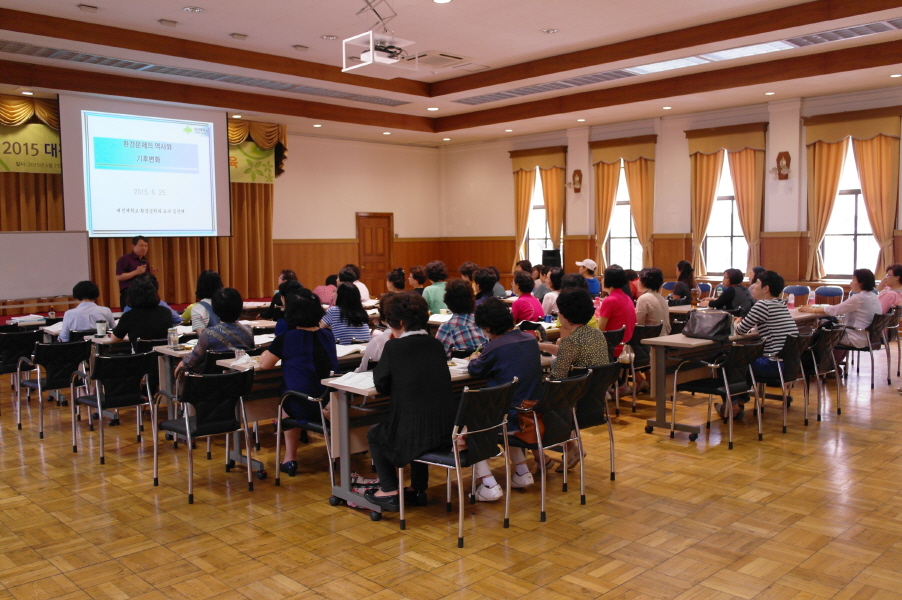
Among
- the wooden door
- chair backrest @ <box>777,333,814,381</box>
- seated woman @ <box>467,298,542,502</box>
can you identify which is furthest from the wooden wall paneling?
seated woman @ <box>467,298,542,502</box>

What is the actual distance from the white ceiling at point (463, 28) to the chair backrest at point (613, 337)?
12.7 ft

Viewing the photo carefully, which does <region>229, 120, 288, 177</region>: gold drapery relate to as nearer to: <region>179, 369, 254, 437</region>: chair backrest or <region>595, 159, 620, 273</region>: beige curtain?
<region>595, 159, 620, 273</region>: beige curtain

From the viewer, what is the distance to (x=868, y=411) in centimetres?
685

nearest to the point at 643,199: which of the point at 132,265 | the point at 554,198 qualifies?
the point at 554,198

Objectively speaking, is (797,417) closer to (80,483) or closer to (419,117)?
(80,483)

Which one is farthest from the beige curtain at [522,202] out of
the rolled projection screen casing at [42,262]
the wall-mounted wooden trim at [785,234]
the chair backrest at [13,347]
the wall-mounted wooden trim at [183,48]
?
the chair backrest at [13,347]

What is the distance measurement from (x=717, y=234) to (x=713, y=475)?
878cm

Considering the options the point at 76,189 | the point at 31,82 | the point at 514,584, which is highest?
the point at 31,82

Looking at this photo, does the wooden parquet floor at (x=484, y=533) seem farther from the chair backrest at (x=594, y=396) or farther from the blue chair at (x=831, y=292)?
the blue chair at (x=831, y=292)

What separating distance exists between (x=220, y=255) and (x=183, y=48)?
4.05 metres

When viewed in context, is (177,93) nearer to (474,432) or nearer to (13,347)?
(13,347)

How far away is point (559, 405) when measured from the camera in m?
4.32

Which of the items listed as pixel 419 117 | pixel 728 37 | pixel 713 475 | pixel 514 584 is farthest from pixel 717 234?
pixel 514 584

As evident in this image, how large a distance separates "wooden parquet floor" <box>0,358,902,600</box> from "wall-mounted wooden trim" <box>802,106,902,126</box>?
7.12 m
